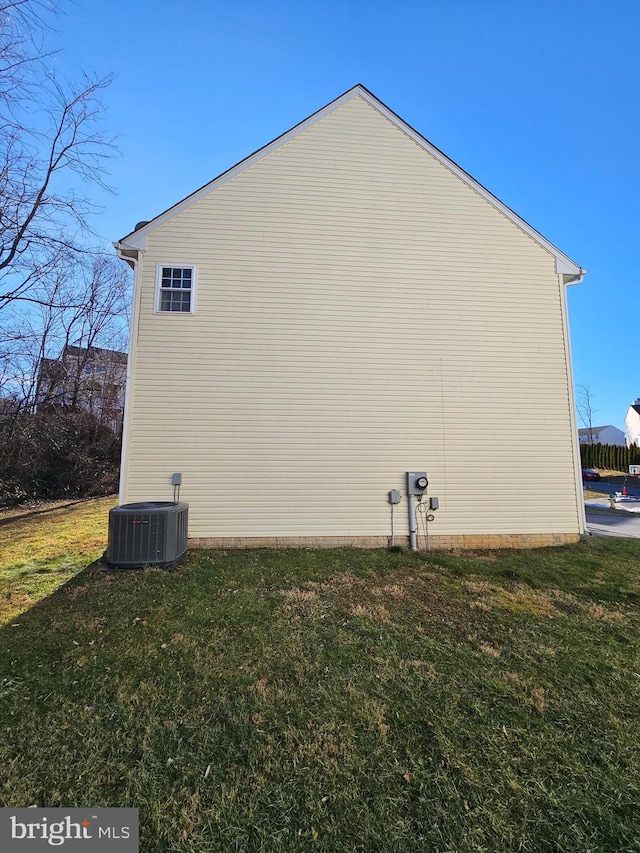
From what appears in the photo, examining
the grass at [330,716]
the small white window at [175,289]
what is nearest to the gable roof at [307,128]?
the small white window at [175,289]

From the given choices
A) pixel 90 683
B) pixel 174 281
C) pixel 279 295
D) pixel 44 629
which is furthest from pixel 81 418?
pixel 90 683

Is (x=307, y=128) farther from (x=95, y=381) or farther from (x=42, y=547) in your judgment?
(x=95, y=381)

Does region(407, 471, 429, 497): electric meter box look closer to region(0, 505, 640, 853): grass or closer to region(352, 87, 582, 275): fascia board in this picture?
region(0, 505, 640, 853): grass

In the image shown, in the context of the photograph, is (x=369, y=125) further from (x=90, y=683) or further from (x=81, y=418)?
(x=81, y=418)

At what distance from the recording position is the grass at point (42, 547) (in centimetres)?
514

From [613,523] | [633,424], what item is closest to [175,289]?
[613,523]

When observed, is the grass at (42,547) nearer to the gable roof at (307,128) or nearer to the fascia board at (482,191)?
the gable roof at (307,128)

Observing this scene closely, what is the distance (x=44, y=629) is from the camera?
4066 mm

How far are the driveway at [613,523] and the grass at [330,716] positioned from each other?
5910mm

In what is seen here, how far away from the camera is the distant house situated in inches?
629

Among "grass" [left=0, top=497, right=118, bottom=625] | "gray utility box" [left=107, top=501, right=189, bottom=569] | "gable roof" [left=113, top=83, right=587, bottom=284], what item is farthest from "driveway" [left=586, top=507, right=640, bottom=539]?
"grass" [left=0, top=497, right=118, bottom=625]

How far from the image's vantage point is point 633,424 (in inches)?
2005

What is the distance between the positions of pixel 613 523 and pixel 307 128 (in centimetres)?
1345

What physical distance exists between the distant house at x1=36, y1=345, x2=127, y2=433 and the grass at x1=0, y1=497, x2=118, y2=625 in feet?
17.7
